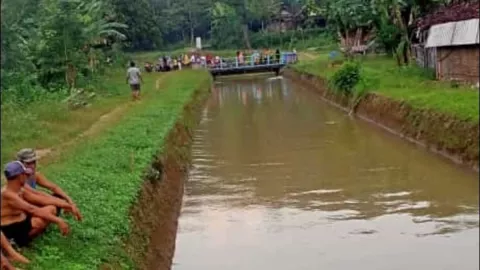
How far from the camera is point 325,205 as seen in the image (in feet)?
34.2

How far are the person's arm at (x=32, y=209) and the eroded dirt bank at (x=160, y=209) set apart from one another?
801 millimetres

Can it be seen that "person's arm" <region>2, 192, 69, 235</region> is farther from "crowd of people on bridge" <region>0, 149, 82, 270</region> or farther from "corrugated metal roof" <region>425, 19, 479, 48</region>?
"corrugated metal roof" <region>425, 19, 479, 48</region>

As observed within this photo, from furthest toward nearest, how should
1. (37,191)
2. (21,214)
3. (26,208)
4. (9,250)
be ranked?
(37,191)
(21,214)
(26,208)
(9,250)

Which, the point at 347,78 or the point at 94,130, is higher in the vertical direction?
the point at 347,78

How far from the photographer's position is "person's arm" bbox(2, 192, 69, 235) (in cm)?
577

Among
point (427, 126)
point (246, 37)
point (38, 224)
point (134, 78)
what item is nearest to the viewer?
point (38, 224)

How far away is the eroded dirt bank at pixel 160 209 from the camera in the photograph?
8008 mm

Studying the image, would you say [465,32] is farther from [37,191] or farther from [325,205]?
[37,191]

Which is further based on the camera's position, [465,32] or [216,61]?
[216,61]

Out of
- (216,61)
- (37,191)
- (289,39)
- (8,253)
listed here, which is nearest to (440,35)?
(37,191)

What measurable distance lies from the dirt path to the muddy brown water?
198 cm

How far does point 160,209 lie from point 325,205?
7.28 ft

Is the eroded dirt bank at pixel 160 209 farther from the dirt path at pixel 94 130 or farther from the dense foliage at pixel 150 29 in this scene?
the dense foliage at pixel 150 29

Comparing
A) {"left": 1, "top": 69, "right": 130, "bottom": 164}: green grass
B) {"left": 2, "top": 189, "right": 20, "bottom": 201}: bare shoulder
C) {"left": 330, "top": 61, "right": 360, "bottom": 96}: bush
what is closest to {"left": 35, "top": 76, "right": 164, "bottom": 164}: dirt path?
{"left": 1, "top": 69, "right": 130, "bottom": 164}: green grass
